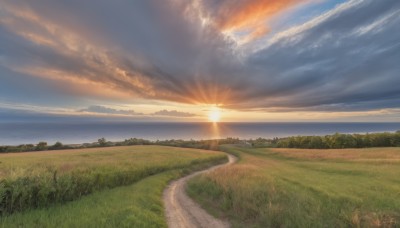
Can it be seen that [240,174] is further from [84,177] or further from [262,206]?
[84,177]

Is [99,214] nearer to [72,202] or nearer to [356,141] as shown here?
[72,202]

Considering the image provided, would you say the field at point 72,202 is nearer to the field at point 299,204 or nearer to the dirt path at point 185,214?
the dirt path at point 185,214

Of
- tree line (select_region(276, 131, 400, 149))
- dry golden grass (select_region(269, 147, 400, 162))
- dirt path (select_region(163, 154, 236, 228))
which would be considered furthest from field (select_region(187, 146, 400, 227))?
tree line (select_region(276, 131, 400, 149))

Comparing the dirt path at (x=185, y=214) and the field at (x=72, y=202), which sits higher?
the field at (x=72, y=202)

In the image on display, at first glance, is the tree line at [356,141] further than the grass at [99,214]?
Yes

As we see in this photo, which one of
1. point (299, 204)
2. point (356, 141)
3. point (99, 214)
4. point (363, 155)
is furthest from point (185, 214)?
point (356, 141)

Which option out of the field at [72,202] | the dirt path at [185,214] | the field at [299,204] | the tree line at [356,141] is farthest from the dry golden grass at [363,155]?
the field at [72,202]

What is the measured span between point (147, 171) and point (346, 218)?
68.6 ft

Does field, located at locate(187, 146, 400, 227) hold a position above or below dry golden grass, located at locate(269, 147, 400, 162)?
below

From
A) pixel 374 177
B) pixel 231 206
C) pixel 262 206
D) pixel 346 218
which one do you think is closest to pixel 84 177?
pixel 231 206

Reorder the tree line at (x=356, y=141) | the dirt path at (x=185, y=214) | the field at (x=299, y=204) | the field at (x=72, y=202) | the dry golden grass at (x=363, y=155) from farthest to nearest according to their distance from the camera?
the tree line at (x=356, y=141)
the dry golden grass at (x=363, y=155)
the dirt path at (x=185, y=214)
the field at (x=299, y=204)
the field at (x=72, y=202)

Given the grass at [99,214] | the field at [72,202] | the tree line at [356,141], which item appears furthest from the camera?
the tree line at [356,141]

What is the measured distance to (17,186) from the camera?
1234 cm

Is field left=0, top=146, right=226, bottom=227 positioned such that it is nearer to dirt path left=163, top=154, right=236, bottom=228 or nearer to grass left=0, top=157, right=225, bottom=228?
grass left=0, top=157, right=225, bottom=228
